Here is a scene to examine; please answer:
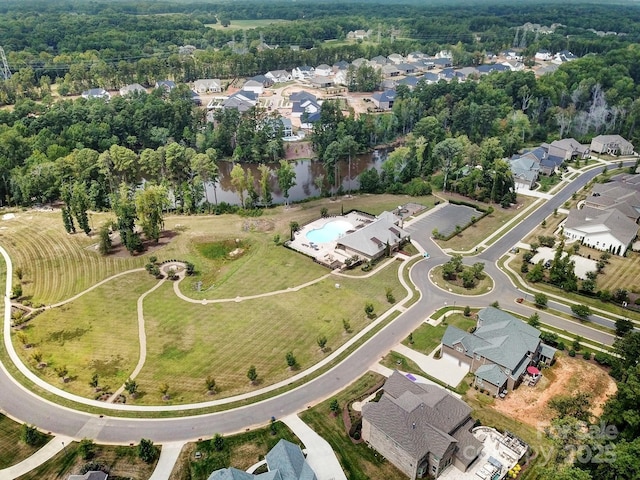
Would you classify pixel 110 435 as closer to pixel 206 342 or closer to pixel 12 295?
pixel 206 342

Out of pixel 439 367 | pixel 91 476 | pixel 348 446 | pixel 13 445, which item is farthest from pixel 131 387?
pixel 439 367

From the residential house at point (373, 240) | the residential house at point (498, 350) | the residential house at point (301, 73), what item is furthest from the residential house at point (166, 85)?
the residential house at point (498, 350)

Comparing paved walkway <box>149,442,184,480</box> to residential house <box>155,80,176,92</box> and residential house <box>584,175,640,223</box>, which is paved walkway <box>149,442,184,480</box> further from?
residential house <box>155,80,176,92</box>

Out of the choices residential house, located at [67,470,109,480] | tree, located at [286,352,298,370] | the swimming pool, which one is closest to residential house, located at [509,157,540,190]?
the swimming pool

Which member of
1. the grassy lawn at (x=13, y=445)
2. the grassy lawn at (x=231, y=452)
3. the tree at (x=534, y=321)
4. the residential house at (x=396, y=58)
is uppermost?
the residential house at (x=396, y=58)

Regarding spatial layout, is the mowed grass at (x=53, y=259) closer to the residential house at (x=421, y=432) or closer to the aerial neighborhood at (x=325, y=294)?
the aerial neighborhood at (x=325, y=294)

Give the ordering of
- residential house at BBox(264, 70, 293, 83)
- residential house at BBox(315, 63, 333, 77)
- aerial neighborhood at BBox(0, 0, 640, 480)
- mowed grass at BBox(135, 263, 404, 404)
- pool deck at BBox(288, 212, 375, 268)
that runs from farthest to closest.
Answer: residential house at BBox(315, 63, 333, 77), residential house at BBox(264, 70, 293, 83), pool deck at BBox(288, 212, 375, 268), mowed grass at BBox(135, 263, 404, 404), aerial neighborhood at BBox(0, 0, 640, 480)

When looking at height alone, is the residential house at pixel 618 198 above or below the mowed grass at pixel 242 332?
above
